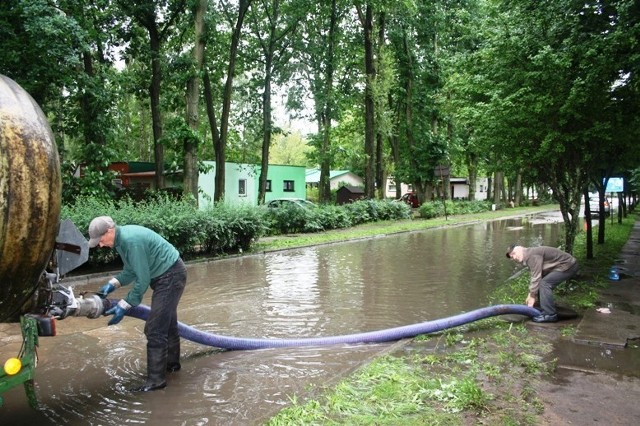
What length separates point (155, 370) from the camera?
495cm

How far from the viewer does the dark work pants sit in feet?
16.1

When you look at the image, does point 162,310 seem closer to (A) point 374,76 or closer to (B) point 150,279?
(B) point 150,279

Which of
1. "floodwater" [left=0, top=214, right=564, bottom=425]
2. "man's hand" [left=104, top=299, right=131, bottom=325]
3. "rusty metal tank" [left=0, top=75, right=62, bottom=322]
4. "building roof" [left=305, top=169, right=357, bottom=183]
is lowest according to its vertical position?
"floodwater" [left=0, top=214, right=564, bottom=425]

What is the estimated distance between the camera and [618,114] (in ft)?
29.5

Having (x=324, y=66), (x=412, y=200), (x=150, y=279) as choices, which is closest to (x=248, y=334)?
(x=150, y=279)

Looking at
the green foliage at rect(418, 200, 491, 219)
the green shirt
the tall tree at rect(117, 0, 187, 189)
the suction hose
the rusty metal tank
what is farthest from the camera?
the green foliage at rect(418, 200, 491, 219)

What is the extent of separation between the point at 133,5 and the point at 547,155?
16.7 metres

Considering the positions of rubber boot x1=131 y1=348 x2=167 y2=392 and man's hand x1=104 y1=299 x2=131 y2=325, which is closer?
man's hand x1=104 y1=299 x2=131 y2=325

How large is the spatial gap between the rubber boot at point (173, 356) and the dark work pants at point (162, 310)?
321 mm

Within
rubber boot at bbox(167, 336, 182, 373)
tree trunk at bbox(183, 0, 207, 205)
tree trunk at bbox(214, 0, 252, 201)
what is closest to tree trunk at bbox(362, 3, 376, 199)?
tree trunk at bbox(214, 0, 252, 201)

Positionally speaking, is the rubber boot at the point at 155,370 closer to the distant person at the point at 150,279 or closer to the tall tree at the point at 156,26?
the distant person at the point at 150,279

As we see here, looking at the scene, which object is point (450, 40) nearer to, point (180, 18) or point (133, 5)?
point (180, 18)

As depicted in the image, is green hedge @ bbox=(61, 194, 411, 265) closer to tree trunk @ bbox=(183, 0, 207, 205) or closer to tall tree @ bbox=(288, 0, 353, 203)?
tree trunk @ bbox=(183, 0, 207, 205)

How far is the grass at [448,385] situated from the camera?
4031 millimetres
